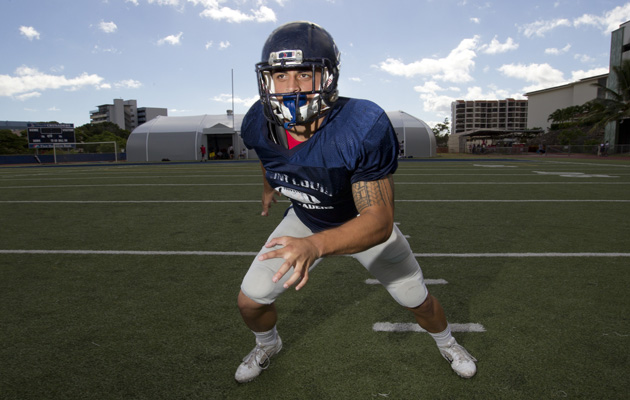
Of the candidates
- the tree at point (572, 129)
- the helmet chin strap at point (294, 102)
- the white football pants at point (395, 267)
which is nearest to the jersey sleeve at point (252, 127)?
the helmet chin strap at point (294, 102)

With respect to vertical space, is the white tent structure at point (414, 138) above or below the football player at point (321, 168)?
above

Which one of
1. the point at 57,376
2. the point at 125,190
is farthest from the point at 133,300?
the point at 125,190

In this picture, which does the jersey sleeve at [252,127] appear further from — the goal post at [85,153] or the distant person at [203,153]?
the goal post at [85,153]

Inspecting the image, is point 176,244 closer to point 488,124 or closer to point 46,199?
point 46,199

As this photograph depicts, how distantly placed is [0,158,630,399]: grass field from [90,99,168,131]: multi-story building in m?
122

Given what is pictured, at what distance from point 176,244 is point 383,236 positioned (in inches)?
150

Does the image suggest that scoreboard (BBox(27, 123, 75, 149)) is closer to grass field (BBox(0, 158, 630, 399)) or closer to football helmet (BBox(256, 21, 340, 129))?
grass field (BBox(0, 158, 630, 399))

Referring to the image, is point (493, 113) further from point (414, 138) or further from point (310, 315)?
point (310, 315)

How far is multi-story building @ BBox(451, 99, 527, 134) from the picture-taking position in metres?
158

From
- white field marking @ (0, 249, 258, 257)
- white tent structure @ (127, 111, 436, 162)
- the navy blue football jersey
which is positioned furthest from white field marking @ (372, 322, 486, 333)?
white tent structure @ (127, 111, 436, 162)

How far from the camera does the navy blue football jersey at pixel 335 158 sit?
6.32 ft

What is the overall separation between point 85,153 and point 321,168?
40.6 m

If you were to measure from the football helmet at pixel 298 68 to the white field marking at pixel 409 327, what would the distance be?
1538 millimetres

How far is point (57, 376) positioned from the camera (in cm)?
233
